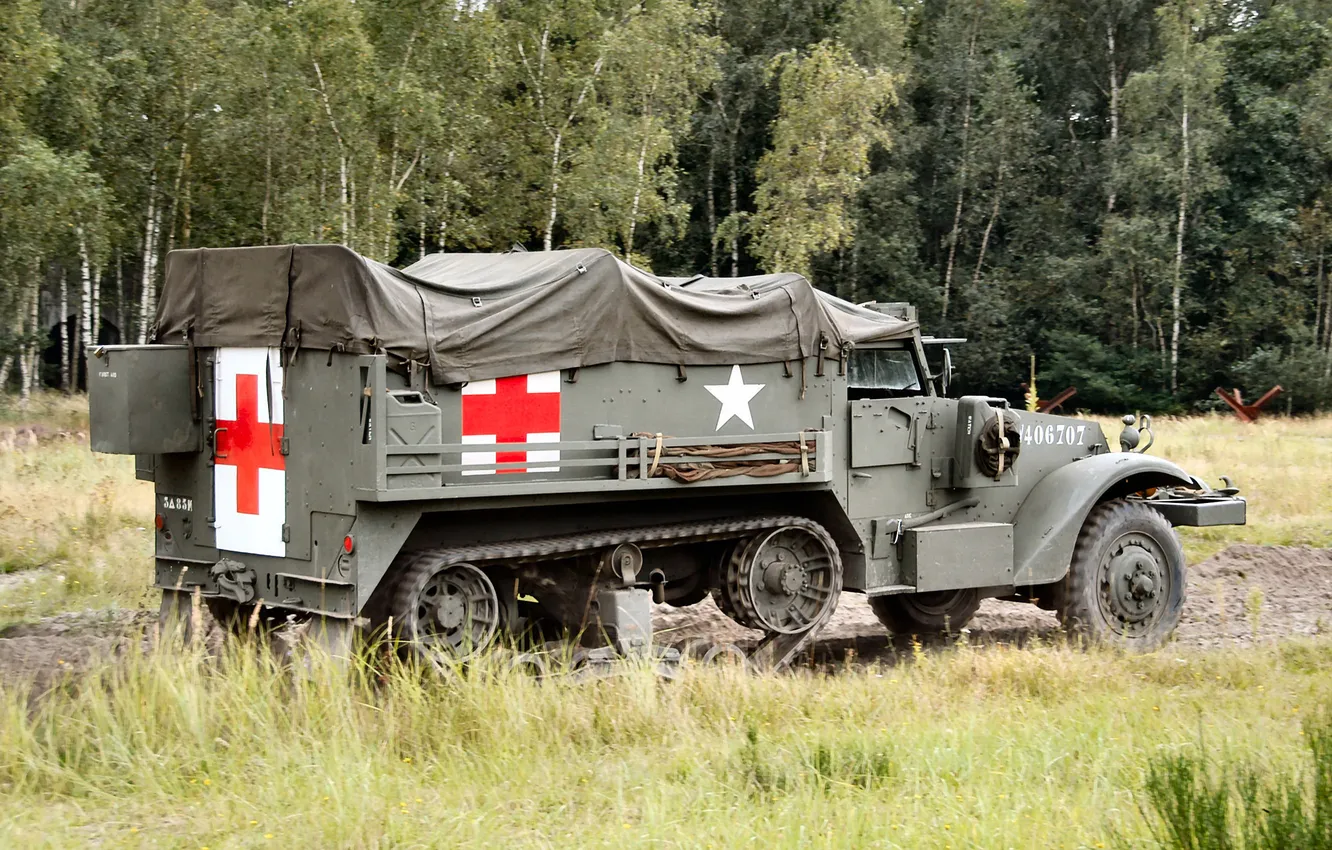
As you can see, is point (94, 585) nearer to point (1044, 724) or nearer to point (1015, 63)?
point (1044, 724)

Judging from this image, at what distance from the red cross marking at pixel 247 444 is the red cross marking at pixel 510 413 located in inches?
41.7

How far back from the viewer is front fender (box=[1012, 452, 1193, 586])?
9.94 meters

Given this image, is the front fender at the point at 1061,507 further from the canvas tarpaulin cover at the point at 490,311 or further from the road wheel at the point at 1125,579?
the canvas tarpaulin cover at the point at 490,311

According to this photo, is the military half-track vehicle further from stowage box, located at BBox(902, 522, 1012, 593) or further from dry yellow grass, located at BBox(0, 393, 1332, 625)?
dry yellow grass, located at BBox(0, 393, 1332, 625)

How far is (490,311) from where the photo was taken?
8086 mm

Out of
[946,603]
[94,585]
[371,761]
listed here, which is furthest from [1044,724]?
[94,585]

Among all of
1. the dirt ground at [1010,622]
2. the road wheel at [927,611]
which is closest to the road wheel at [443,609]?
the dirt ground at [1010,622]

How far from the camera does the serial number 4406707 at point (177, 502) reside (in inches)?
335

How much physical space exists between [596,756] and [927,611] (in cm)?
491

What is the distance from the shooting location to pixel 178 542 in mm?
8617

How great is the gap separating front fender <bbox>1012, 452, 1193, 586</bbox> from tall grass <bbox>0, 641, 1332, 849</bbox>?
2.03 meters

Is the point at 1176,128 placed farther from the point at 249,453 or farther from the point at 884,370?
the point at 249,453

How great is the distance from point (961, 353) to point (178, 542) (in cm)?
3680

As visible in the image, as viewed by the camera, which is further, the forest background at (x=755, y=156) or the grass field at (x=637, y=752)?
the forest background at (x=755, y=156)
